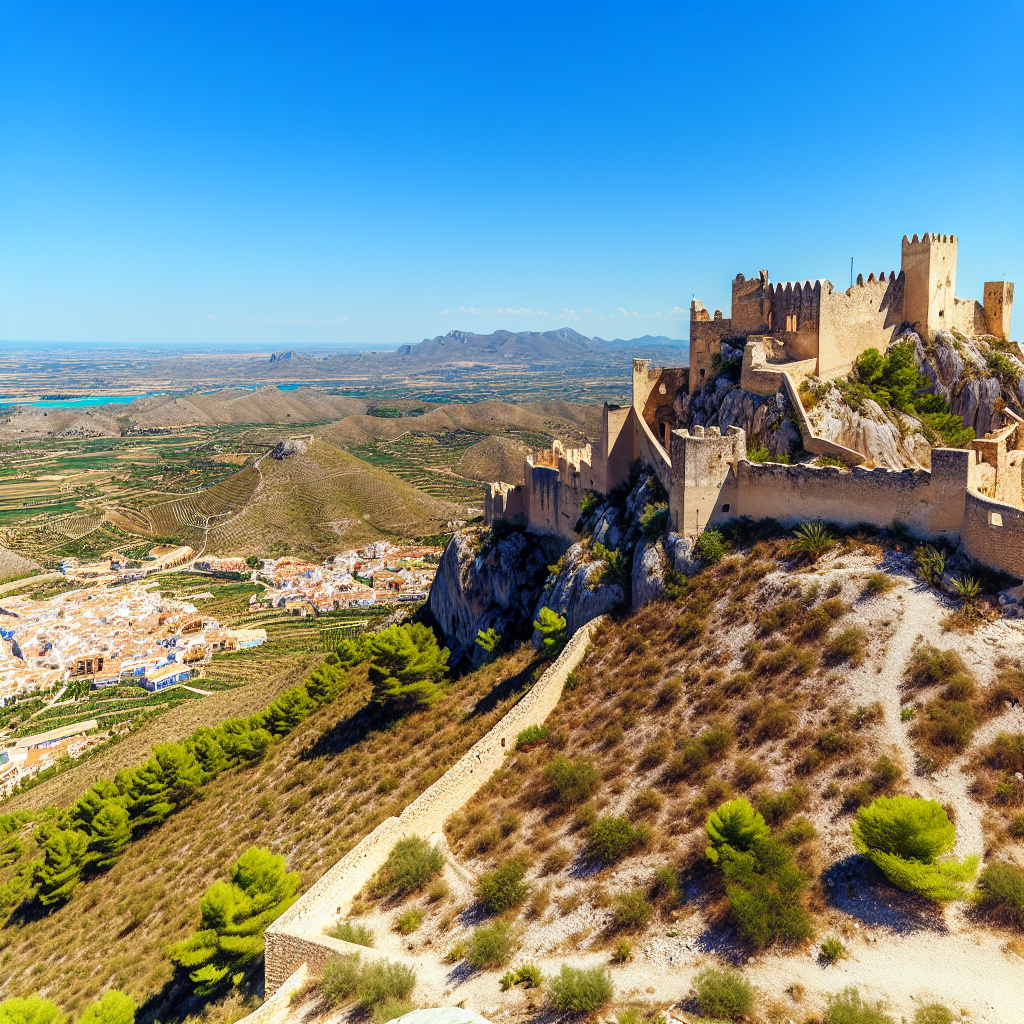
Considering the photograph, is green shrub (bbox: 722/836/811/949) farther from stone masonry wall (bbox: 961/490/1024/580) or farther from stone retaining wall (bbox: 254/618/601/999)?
stone masonry wall (bbox: 961/490/1024/580)

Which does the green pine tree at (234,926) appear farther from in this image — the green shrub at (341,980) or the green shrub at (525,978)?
the green shrub at (525,978)

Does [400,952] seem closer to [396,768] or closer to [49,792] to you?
[396,768]

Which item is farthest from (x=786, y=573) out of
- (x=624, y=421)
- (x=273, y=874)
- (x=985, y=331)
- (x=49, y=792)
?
(x=49, y=792)

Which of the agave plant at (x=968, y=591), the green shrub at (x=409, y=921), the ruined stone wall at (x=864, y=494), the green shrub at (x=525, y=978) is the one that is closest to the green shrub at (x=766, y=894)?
the green shrub at (x=525, y=978)

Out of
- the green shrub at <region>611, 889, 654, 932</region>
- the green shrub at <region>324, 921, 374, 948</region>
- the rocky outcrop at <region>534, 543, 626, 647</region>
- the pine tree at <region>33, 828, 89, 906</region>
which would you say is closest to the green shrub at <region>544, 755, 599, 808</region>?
the green shrub at <region>611, 889, 654, 932</region>

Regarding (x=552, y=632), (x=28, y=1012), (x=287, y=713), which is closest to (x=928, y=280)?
(x=552, y=632)
